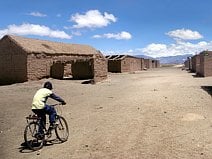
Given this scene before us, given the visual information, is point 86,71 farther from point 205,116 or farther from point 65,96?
point 205,116

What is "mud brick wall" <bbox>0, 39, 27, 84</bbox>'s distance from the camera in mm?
31000

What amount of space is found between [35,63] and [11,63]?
89.5 inches

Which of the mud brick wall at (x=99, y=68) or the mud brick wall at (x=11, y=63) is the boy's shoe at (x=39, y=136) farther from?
the mud brick wall at (x=11, y=63)

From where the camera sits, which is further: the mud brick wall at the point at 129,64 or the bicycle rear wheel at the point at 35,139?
the mud brick wall at the point at 129,64

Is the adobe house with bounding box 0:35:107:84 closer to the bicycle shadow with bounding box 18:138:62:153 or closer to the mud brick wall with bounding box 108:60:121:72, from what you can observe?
the mud brick wall with bounding box 108:60:121:72

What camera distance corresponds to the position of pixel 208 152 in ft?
28.5

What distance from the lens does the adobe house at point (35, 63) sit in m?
30.9

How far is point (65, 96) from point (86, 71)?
10617 millimetres

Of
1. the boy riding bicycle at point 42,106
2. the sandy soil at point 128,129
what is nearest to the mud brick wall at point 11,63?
the sandy soil at point 128,129

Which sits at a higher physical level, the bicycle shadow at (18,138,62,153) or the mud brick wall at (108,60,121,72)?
the mud brick wall at (108,60,121,72)

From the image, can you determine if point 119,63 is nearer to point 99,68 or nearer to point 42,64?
point 99,68

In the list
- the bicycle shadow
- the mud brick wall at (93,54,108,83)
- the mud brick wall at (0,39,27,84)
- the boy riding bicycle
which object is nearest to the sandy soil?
the bicycle shadow

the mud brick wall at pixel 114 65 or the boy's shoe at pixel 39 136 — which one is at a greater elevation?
the mud brick wall at pixel 114 65

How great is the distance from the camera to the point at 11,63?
32188 mm
